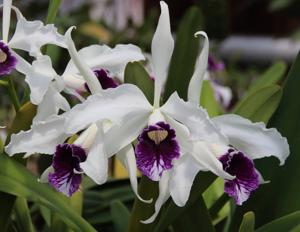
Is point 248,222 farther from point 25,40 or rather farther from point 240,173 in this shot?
point 25,40

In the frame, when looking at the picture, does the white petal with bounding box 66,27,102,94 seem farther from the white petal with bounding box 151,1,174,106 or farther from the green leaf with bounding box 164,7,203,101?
the green leaf with bounding box 164,7,203,101

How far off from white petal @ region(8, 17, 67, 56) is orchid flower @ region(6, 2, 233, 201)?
0.17 ft

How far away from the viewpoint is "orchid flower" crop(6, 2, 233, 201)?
608 millimetres

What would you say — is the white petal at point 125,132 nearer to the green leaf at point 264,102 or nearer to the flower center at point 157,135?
the flower center at point 157,135

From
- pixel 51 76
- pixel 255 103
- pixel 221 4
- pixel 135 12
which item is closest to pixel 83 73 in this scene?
pixel 51 76

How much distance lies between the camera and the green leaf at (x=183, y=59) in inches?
33.4

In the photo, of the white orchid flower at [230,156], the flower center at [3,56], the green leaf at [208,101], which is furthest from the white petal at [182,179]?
the green leaf at [208,101]

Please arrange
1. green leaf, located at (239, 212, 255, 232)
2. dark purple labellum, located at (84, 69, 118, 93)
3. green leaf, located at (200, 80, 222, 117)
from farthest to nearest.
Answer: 1. green leaf, located at (200, 80, 222, 117)
2. dark purple labellum, located at (84, 69, 118, 93)
3. green leaf, located at (239, 212, 255, 232)

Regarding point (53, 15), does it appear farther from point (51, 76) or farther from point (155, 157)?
point (155, 157)

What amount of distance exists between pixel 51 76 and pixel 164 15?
14cm

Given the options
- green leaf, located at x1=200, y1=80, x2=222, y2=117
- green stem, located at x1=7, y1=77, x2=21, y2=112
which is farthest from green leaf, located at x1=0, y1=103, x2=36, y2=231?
green leaf, located at x1=200, y1=80, x2=222, y2=117

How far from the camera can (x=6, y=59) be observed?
2.14ft

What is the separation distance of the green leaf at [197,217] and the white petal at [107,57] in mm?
180

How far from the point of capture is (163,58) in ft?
2.12
